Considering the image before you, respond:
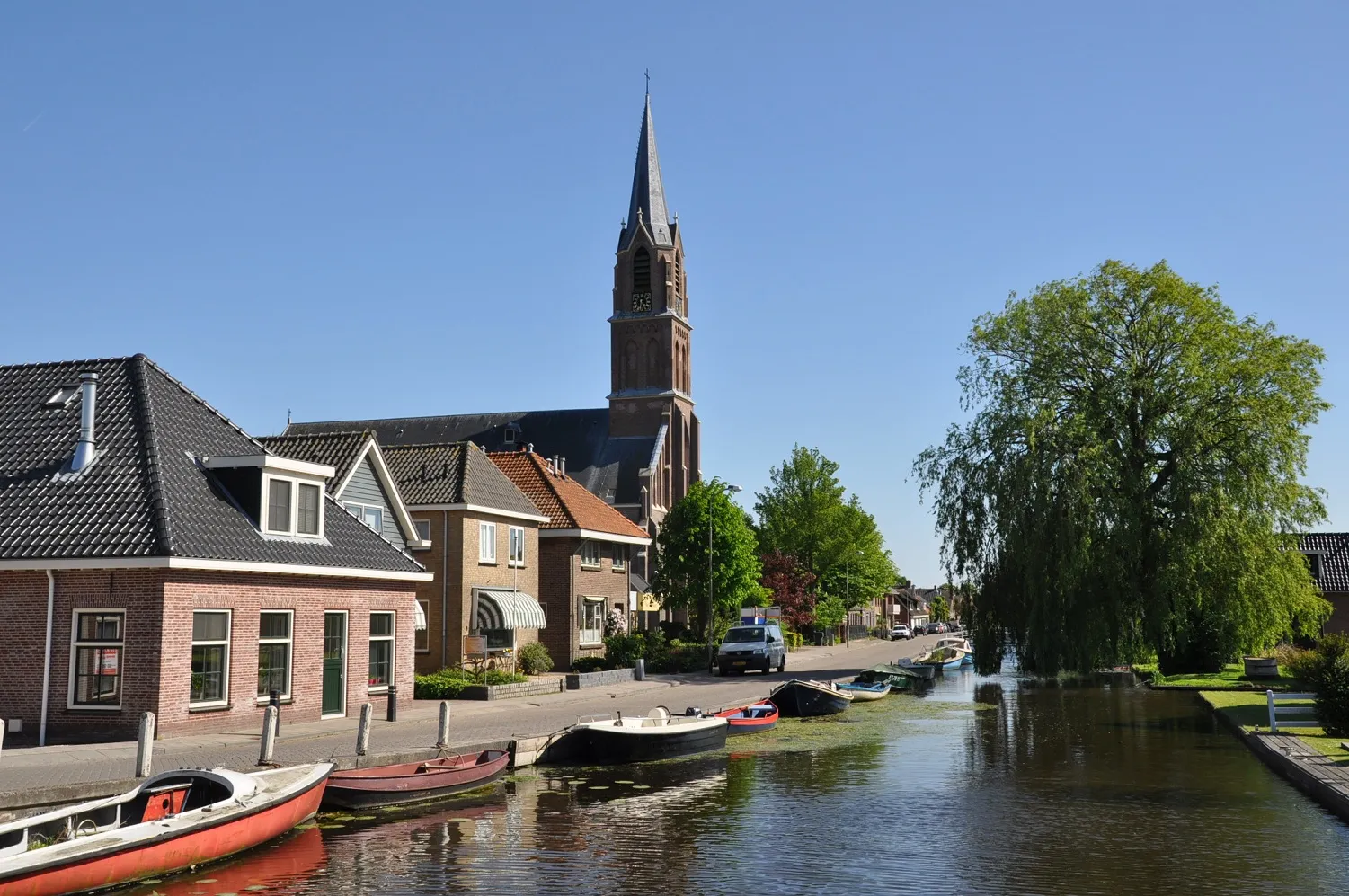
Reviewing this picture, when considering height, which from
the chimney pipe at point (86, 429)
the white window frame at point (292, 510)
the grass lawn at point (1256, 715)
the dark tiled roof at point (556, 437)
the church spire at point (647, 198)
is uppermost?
the church spire at point (647, 198)

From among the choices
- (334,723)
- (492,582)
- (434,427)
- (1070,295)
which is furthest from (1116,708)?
(434,427)

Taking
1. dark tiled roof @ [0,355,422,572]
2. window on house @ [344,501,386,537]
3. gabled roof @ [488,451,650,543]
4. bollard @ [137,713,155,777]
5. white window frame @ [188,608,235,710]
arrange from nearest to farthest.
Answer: bollard @ [137,713,155,777]
dark tiled roof @ [0,355,422,572]
white window frame @ [188,608,235,710]
window on house @ [344,501,386,537]
gabled roof @ [488,451,650,543]

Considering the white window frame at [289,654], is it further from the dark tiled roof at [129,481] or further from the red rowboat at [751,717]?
the red rowboat at [751,717]

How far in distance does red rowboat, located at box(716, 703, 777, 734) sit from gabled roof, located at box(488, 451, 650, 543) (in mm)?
16705

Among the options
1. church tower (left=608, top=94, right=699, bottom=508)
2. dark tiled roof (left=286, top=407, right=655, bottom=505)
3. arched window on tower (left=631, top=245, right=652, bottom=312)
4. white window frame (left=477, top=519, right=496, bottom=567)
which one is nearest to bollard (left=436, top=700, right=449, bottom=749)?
white window frame (left=477, top=519, right=496, bottom=567)

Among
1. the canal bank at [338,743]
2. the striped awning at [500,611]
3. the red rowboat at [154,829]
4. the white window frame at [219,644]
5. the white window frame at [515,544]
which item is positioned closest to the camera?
the red rowboat at [154,829]

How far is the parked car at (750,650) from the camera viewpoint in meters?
47.5

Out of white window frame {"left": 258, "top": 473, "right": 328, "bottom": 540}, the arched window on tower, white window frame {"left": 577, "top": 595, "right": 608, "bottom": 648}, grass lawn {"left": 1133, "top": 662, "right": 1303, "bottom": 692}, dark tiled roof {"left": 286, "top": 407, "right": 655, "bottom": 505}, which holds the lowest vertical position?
grass lawn {"left": 1133, "top": 662, "right": 1303, "bottom": 692}

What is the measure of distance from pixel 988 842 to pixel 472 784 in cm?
886

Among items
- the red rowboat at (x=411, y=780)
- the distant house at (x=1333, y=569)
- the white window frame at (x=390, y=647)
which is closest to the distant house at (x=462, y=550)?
the white window frame at (x=390, y=647)

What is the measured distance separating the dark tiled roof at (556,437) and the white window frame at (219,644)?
194 feet

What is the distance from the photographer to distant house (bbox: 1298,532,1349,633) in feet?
192

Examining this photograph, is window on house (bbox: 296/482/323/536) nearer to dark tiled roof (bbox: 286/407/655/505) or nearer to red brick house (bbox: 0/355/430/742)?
red brick house (bbox: 0/355/430/742)

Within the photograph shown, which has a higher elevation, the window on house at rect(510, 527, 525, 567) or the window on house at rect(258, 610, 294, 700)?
the window on house at rect(510, 527, 525, 567)
